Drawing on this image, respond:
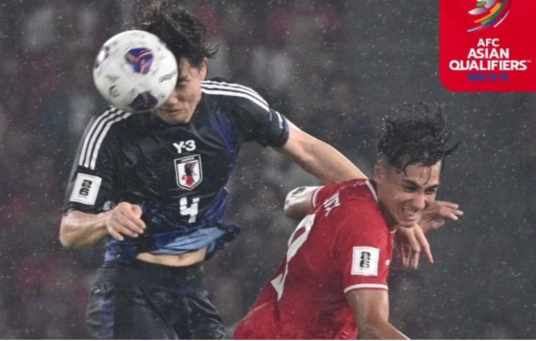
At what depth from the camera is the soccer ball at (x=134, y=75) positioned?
16.8 ft

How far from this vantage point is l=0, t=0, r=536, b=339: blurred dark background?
827 centimetres

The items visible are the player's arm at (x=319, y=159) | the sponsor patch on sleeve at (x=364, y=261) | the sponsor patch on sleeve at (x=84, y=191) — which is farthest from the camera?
the player's arm at (x=319, y=159)

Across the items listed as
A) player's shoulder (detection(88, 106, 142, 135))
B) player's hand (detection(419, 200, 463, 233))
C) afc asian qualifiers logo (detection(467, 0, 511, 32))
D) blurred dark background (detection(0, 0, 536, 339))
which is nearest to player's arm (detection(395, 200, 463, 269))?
player's hand (detection(419, 200, 463, 233))

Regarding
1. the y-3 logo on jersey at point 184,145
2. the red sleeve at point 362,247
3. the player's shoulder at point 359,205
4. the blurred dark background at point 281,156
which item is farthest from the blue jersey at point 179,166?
the blurred dark background at point 281,156

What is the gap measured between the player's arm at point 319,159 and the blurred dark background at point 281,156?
243 cm

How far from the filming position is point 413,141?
A: 5.08 m

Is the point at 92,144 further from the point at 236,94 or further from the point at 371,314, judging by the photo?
the point at 371,314

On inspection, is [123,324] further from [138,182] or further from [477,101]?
[477,101]

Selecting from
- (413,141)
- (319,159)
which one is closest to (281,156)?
(319,159)

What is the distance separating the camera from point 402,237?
5363mm

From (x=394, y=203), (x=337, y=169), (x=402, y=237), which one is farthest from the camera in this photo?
(x=337, y=169)

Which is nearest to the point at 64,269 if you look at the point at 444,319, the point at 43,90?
the point at 43,90

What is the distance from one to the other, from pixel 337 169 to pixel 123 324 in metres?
1.10

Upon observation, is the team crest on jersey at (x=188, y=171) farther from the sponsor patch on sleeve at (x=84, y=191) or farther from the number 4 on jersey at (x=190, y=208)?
the sponsor patch on sleeve at (x=84, y=191)
